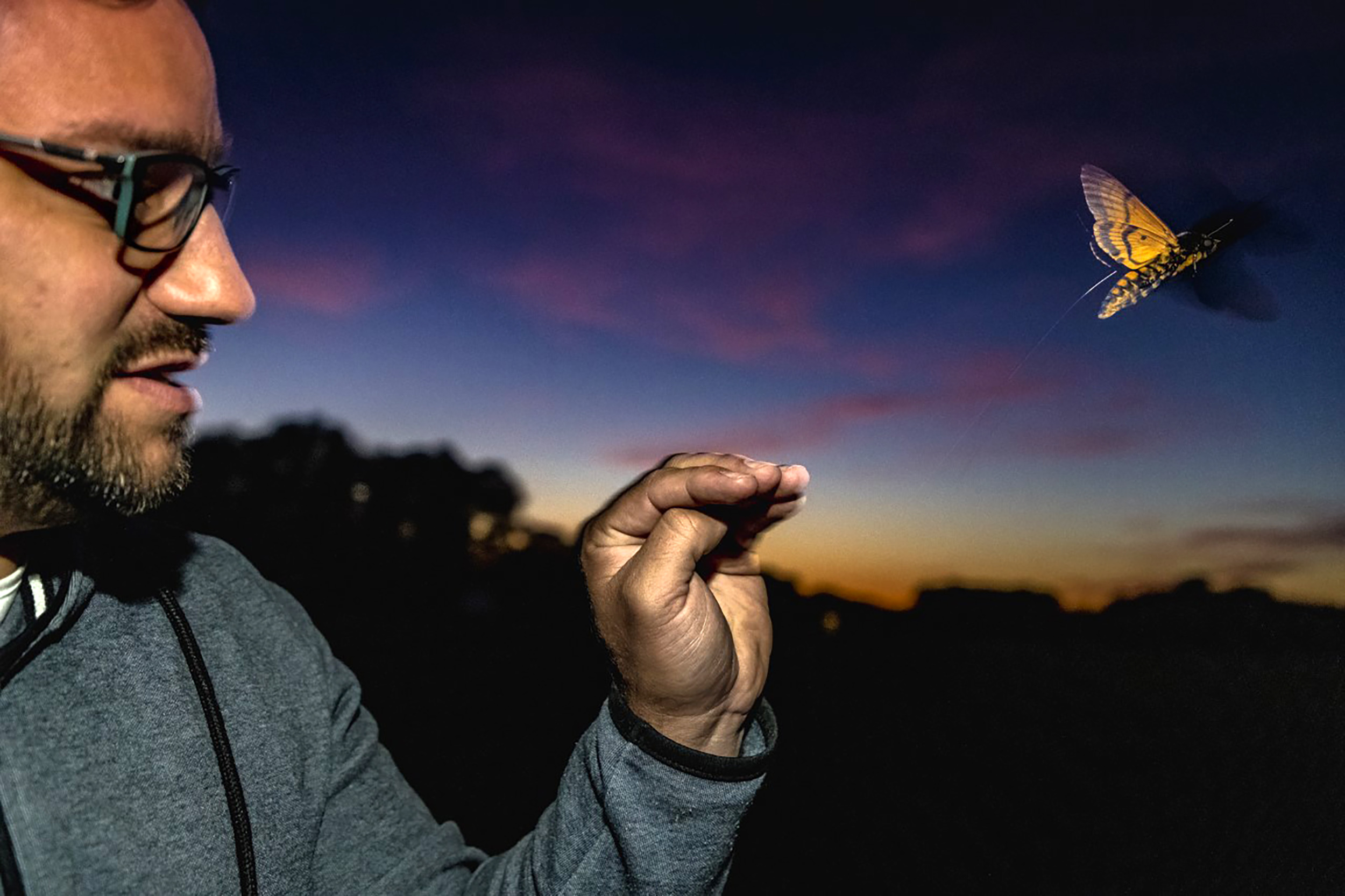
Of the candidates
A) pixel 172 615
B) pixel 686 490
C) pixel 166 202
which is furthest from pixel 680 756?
pixel 166 202

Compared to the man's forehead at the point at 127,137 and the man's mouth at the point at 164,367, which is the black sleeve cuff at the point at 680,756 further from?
the man's forehead at the point at 127,137

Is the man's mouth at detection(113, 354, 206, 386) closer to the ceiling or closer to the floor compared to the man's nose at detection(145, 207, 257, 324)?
closer to the floor

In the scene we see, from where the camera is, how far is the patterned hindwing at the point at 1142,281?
106cm

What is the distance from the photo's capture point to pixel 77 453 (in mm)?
1068

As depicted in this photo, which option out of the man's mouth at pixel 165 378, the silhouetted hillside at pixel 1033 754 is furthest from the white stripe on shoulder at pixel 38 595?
the silhouetted hillside at pixel 1033 754

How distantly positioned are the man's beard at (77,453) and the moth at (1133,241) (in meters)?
1.68

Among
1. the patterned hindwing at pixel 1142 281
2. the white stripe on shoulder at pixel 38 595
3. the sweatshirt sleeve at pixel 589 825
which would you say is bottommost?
the sweatshirt sleeve at pixel 589 825

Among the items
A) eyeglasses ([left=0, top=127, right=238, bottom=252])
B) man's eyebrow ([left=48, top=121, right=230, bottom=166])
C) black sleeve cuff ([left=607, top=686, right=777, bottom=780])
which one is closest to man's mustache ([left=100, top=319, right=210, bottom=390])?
eyeglasses ([left=0, top=127, right=238, bottom=252])

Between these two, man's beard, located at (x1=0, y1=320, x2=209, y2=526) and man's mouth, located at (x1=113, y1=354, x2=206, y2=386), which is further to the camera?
man's mouth, located at (x1=113, y1=354, x2=206, y2=386)

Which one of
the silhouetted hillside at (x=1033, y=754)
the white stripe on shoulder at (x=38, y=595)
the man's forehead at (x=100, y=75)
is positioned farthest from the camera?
the white stripe on shoulder at (x=38, y=595)

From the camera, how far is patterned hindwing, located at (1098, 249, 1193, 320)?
1.06 m

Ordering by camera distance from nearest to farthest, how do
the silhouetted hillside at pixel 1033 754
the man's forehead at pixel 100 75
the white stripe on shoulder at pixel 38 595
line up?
the man's forehead at pixel 100 75
the silhouetted hillside at pixel 1033 754
the white stripe on shoulder at pixel 38 595

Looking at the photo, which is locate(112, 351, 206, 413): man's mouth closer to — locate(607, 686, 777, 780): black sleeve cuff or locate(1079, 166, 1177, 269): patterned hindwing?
locate(607, 686, 777, 780): black sleeve cuff

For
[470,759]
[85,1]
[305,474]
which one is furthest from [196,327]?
[305,474]
